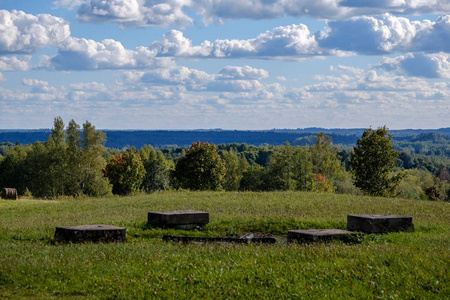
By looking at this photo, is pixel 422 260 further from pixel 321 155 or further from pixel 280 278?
pixel 321 155

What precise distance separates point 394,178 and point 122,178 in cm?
6356

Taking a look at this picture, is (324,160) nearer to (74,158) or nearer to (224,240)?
(74,158)

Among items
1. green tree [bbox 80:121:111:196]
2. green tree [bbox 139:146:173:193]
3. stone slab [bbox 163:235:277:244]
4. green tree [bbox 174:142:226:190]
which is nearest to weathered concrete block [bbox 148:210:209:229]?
stone slab [bbox 163:235:277:244]

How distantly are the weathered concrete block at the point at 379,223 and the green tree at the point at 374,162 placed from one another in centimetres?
4131

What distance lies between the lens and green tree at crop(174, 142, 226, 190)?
7219cm

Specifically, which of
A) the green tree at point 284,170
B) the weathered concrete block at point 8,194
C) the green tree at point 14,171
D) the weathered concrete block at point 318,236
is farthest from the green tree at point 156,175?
the weathered concrete block at point 318,236

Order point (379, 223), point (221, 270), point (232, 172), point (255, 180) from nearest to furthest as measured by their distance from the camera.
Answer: point (221, 270) → point (379, 223) → point (255, 180) → point (232, 172)

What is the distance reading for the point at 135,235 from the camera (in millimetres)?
19859

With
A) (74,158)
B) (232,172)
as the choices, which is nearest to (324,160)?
(232,172)

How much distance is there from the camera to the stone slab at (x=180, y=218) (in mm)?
21250

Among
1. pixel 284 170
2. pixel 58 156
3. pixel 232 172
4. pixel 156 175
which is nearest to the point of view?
pixel 58 156

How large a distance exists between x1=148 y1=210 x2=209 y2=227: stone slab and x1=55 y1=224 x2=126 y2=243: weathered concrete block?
3435 mm

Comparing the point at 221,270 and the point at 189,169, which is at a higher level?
the point at 221,270

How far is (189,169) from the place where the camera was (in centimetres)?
7262
